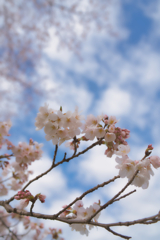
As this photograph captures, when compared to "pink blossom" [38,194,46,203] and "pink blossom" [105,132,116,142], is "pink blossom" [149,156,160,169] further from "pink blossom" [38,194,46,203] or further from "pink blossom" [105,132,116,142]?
"pink blossom" [38,194,46,203]

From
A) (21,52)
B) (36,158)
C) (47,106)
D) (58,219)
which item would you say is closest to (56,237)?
(36,158)

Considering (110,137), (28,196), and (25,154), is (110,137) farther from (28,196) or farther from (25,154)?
(25,154)

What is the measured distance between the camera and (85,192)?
1.61m

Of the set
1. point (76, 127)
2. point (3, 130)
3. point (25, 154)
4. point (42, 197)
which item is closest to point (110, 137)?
point (76, 127)

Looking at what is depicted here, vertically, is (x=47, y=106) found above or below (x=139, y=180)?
above

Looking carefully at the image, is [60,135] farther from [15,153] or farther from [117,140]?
[15,153]

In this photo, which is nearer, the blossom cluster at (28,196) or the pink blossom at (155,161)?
the pink blossom at (155,161)

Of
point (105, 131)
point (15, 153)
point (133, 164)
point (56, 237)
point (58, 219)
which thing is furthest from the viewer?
point (56, 237)

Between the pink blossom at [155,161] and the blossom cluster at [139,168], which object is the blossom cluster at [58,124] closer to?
the blossom cluster at [139,168]

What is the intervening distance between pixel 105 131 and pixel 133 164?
515 millimetres

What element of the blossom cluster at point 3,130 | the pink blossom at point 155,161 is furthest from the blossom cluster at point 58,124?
the blossom cluster at point 3,130

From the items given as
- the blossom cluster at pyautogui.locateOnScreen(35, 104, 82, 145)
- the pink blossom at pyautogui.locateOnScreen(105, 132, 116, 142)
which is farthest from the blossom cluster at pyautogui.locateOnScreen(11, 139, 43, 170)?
the pink blossom at pyautogui.locateOnScreen(105, 132, 116, 142)

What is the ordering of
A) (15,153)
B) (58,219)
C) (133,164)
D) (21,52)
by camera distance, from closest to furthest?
(133,164) < (58,219) < (15,153) < (21,52)

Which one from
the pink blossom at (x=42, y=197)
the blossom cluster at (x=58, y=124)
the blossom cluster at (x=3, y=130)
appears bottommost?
the pink blossom at (x=42, y=197)
